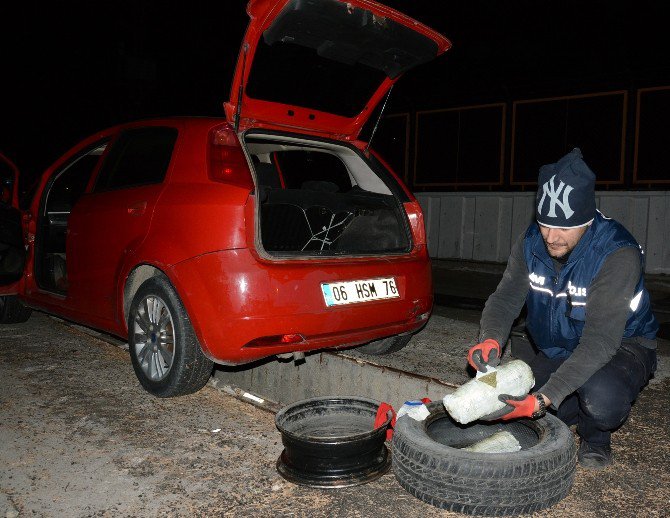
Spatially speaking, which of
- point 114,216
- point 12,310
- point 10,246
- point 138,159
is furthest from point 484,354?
point 12,310

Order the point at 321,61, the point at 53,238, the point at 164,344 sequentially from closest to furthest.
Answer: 1. the point at 164,344
2. the point at 321,61
3. the point at 53,238

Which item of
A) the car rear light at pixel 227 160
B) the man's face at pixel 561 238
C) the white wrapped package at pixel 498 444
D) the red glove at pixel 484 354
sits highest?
the car rear light at pixel 227 160

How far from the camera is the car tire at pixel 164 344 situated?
321 centimetres

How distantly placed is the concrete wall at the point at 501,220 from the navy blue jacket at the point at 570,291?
28.2 feet

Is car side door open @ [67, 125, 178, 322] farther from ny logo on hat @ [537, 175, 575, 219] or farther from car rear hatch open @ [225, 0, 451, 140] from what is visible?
ny logo on hat @ [537, 175, 575, 219]

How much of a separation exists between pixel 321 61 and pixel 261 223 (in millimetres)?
1098

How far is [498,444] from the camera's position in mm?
A: 2568

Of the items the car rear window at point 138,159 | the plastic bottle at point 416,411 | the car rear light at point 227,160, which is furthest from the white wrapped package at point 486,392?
the car rear window at point 138,159

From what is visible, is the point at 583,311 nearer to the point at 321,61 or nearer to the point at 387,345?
the point at 387,345

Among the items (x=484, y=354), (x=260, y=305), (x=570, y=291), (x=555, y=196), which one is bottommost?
(x=484, y=354)

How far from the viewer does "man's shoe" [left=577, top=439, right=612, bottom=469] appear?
103 inches

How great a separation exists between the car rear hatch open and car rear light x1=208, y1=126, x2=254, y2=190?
124mm

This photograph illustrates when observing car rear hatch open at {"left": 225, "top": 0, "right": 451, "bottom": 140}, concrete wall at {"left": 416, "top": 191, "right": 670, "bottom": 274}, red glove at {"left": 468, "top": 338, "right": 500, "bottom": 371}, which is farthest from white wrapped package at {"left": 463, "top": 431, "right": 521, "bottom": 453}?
concrete wall at {"left": 416, "top": 191, "right": 670, "bottom": 274}

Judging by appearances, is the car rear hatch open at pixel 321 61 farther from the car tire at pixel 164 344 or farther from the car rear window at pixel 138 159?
the car tire at pixel 164 344
